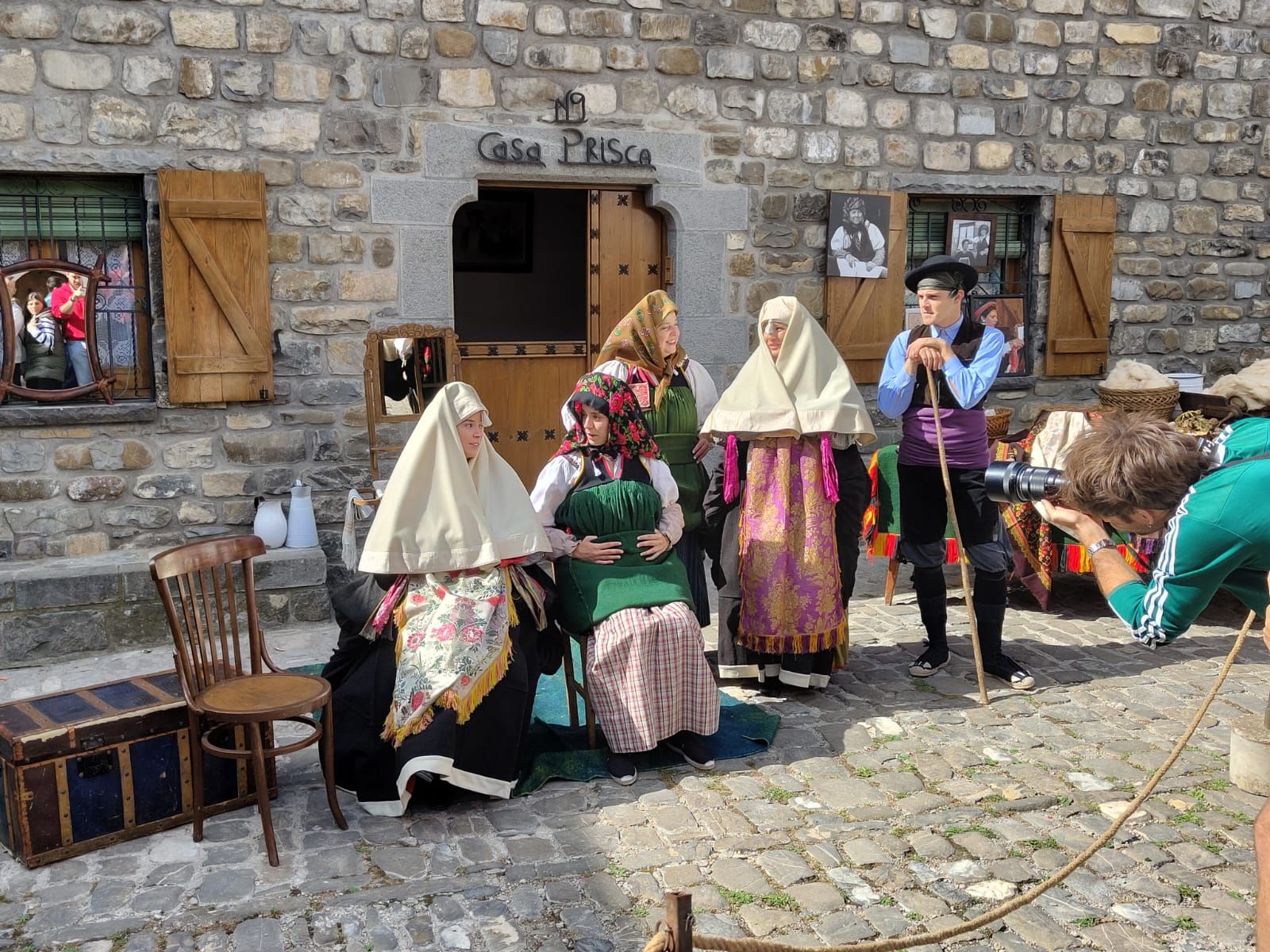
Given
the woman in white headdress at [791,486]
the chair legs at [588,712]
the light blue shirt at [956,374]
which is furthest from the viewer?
the light blue shirt at [956,374]

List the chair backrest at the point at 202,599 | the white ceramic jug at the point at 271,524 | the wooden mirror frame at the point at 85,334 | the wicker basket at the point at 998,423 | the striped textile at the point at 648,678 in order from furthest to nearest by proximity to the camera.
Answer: the wicker basket at the point at 998,423, the white ceramic jug at the point at 271,524, the wooden mirror frame at the point at 85,334, the striped textile at the point at 648,678, the chair backrest at the point at 202,599

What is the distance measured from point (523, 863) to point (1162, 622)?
1930 mm

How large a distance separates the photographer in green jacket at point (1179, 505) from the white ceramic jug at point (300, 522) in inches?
164

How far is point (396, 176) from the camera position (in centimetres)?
635

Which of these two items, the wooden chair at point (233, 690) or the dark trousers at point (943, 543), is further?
the dark trousers at point (943, 543)

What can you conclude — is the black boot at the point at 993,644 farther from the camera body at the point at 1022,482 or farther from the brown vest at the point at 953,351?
the camera body at the point at 1022,482

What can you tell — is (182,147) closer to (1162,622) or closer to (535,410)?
(535,410)

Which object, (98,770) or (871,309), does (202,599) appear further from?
(871,309)

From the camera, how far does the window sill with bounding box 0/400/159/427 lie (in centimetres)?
586

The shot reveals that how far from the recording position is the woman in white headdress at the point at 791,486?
502 cm

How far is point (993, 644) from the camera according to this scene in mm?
5434

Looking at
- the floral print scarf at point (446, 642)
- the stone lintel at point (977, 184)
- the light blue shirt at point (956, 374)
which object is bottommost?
the floral print scarf at point (446, 642)

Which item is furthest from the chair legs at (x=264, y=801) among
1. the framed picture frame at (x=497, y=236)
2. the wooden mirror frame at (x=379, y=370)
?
the framed picture frame at (x=497, y=236)

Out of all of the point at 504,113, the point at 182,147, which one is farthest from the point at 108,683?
the point at 504,113
